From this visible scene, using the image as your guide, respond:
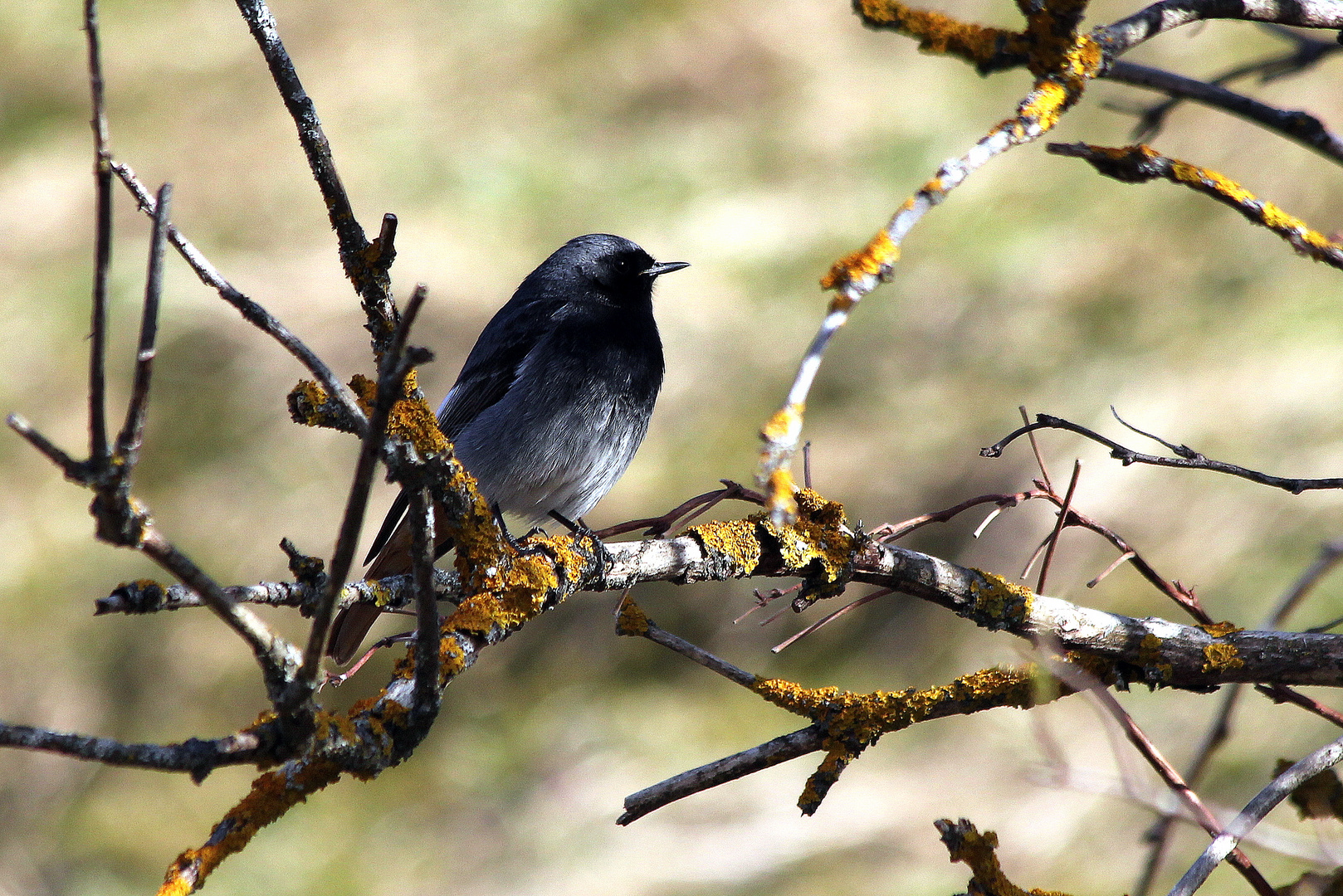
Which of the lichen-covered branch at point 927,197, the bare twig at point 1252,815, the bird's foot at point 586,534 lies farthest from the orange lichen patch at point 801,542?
the bare twig at point 1252,815

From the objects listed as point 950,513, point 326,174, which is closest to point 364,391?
point 326,174

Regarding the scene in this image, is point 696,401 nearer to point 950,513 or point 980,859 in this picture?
point 950,513

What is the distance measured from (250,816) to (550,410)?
299cm

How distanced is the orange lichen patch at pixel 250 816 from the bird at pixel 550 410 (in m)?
2.59

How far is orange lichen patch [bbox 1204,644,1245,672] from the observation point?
228cm

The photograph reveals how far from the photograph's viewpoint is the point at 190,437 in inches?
273

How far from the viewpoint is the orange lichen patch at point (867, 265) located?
61.7 inches

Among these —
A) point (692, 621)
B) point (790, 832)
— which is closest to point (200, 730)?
point (692, 621)

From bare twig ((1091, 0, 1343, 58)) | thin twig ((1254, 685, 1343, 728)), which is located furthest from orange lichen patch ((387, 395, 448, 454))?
thin twig ((1254, 685, 1343, 728))

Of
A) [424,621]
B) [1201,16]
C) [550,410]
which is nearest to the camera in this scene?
[424,621]

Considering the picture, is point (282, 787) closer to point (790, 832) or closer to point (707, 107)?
point (790, 832)

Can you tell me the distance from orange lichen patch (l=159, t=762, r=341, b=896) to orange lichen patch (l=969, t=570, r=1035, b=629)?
1.39 m

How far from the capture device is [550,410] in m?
4.51

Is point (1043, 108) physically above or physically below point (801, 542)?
above
